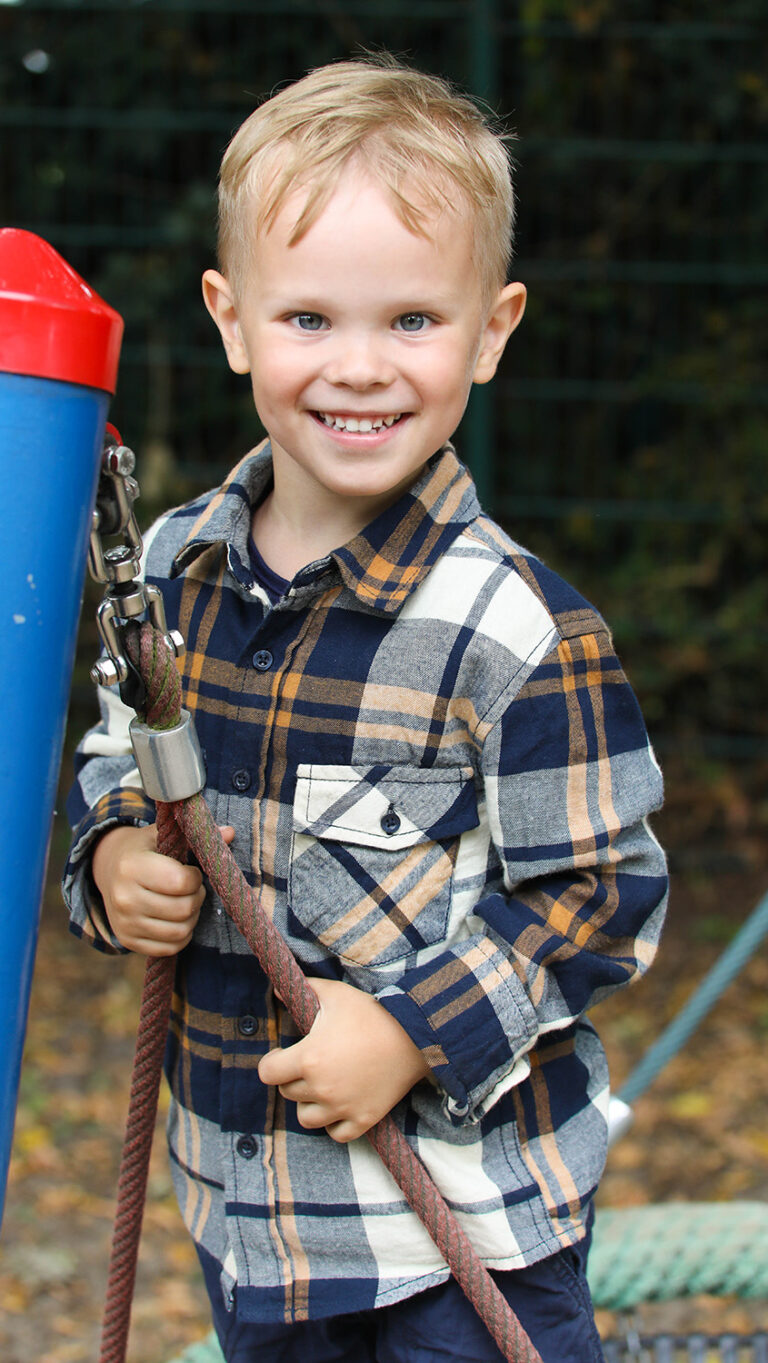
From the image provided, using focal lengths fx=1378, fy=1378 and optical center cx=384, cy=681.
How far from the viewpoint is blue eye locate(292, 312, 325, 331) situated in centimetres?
112

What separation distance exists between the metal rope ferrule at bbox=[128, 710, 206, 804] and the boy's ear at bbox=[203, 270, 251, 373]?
0.36m

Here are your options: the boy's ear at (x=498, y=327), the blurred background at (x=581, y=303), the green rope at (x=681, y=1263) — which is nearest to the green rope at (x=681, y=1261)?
the green rope at (x=681, y=1263)

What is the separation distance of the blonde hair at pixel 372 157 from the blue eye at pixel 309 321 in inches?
2.4

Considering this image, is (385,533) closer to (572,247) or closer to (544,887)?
(544,887)

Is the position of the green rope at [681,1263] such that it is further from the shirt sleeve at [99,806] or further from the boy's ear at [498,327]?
the boy's ear at [498,327]

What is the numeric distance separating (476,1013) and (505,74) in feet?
11.6

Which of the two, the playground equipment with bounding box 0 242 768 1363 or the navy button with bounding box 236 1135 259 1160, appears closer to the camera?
the playground equipment with bounding box 0 242 768 1363

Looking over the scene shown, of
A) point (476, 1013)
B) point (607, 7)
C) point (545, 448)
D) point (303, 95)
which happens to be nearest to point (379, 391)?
point (303, 95)

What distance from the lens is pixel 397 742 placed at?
1.16m

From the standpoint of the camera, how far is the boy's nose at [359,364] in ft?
3.59

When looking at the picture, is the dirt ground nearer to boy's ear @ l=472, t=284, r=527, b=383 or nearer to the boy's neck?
the boy's neck

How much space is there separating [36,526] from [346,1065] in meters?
0.51

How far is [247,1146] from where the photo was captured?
123cm

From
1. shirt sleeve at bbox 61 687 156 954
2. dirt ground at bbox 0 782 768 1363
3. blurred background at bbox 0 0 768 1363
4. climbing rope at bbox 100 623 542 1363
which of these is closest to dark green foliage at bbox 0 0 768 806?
blurred background at bbox 0 0 768 1363
